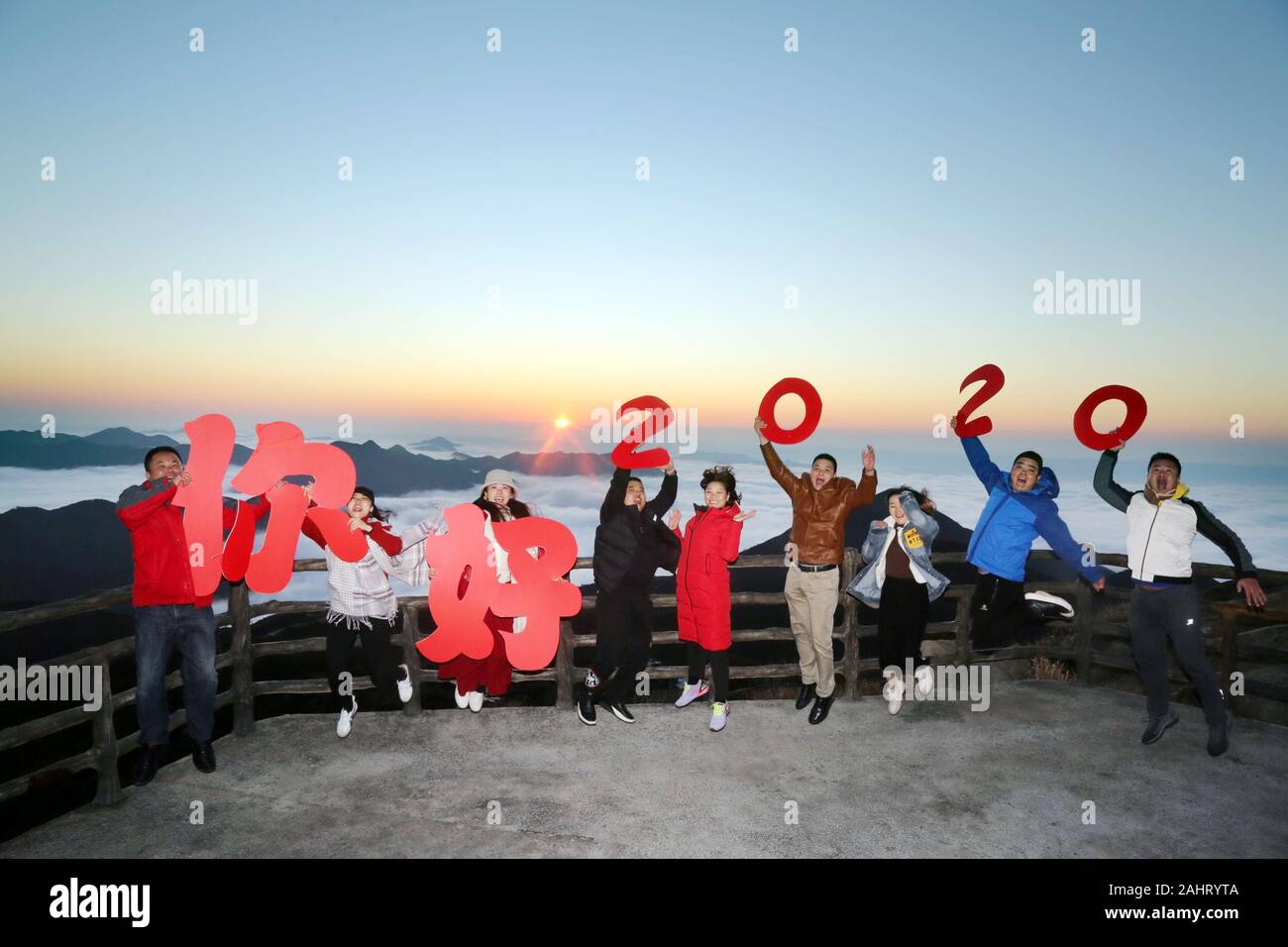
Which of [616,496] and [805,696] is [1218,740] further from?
[616,496]

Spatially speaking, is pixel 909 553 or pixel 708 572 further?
pixel 909 553

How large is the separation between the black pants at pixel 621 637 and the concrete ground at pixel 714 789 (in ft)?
1.25

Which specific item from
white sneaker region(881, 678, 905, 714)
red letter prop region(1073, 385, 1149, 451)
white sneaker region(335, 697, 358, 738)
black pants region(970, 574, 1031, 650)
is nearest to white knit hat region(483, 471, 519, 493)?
A: white sneaker region(335, 697, 358, 738)

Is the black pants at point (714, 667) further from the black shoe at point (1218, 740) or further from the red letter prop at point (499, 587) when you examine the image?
the black shoe at point (1218, 740)

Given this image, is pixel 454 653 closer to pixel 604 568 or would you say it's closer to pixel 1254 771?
pixel 604 568

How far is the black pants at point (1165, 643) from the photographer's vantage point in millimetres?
5301

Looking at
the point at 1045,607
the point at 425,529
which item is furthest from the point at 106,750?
the point at 1045,607

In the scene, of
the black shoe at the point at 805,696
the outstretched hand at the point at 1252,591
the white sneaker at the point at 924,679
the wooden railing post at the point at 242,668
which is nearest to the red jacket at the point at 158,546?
the wooden railing post at the point at 242,668

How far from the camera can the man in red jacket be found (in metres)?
4.88

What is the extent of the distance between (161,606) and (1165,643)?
275 inches

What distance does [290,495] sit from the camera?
530 cm

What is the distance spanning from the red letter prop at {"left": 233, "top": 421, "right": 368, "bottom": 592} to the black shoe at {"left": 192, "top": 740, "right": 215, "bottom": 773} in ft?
3.65

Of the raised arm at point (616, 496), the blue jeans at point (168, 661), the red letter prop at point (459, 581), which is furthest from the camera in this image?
the raised arm at point (616, 496)

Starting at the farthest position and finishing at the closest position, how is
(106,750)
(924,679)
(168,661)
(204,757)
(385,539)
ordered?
(924,679) < (385,539) < (204,757) < (168,661) < (106,750)
